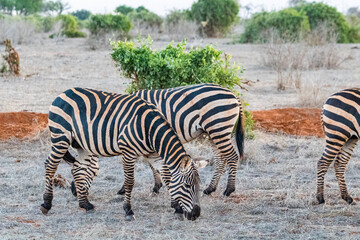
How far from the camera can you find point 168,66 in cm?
898

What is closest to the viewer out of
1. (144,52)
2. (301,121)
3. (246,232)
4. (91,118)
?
(246,232)

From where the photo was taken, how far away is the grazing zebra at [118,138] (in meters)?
5.79

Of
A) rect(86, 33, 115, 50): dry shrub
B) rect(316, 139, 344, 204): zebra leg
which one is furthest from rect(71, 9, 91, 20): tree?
rect(316, 139, 344, 204): zebra leg

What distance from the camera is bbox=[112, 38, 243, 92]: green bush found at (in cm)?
911

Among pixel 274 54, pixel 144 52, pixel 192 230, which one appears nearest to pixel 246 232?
pixel 192 230

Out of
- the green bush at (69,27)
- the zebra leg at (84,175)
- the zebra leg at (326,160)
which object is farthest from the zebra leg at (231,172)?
the green bush at (69,27)

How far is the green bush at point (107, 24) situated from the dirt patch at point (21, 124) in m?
14.3

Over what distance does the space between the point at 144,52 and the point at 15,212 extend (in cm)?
398

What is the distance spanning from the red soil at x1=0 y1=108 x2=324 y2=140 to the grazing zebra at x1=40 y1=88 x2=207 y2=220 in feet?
12.7

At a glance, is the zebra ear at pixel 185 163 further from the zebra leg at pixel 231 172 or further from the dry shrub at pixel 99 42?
the dry shrub at pixel 99 42

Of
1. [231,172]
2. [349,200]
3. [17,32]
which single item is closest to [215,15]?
[17,32]

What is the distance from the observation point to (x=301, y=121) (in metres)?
11.4

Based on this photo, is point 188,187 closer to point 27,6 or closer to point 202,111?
point 202,111

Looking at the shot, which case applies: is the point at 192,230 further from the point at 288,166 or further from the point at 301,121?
the point at 301,121
